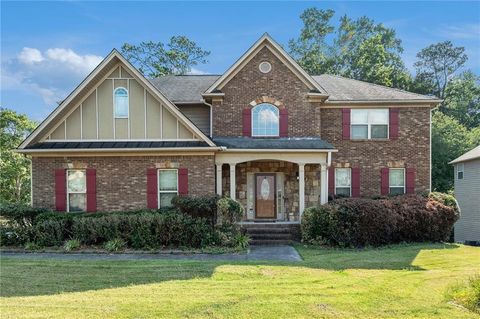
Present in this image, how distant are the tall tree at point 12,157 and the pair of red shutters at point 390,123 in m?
21.8

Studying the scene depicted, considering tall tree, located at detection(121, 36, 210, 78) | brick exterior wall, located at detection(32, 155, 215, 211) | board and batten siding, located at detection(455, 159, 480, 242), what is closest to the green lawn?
brick exterior wall, located at detection(32, 155, 215, 211)

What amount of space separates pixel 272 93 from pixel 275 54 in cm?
160

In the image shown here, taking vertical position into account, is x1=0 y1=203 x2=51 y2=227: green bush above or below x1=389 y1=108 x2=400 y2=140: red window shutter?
below

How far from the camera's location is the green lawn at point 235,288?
5883mm

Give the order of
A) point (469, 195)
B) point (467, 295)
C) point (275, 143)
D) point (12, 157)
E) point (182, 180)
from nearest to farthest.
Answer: point (467, 295)
point (182, 180)
point (275, 143)
point (469, 195)
point (12, 157)

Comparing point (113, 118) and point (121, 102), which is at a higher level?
point (121, 102)

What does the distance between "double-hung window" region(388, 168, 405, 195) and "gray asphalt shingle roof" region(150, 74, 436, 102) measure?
3209mm

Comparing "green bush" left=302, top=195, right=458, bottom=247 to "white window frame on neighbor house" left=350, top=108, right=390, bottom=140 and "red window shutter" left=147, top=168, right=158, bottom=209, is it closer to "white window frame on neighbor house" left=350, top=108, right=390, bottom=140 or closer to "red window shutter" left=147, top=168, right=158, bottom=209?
"white window frame on neighbor house" left=350, top=108, right=390, bottom=140

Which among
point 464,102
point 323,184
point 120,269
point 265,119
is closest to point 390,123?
point 323,184

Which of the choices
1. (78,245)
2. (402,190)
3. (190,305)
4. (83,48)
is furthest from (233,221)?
(83,48)

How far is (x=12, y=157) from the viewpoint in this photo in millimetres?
27156

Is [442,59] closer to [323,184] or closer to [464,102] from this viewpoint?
[464,102]

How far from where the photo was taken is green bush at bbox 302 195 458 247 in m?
13.2

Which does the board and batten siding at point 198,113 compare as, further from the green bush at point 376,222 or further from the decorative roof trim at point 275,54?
the green bush at point 376,222
